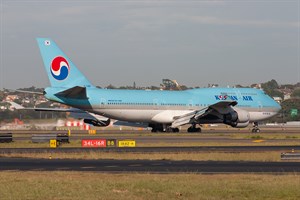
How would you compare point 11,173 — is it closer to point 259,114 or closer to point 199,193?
point 199,193

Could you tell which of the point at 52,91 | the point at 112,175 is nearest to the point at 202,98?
the point at 52,91

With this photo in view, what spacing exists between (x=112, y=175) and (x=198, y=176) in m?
3.82

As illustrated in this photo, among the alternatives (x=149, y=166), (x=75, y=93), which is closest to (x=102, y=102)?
(x=75, y=93)

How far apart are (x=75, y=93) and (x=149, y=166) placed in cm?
4785

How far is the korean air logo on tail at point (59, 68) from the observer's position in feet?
287

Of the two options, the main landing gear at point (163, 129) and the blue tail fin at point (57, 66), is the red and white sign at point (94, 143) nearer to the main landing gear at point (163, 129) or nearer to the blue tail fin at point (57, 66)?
the blue tail fin at point (57, 66)

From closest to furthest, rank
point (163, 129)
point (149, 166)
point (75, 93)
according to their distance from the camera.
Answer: point (149, 166), point (75, 93), point (163, 129)

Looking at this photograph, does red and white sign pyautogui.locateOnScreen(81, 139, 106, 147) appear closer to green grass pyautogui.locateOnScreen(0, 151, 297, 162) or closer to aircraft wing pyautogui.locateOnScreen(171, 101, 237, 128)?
green grass pyautogui.locateOnScreen(0, 151, 297, 162)

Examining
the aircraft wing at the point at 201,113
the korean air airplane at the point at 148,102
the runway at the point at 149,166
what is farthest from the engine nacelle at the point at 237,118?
the runway at the point at 149,166

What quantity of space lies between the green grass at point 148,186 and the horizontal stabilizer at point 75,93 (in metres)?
51.2

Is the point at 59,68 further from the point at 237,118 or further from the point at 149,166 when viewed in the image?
the point at 149,166

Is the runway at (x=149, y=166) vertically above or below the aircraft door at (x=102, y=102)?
below

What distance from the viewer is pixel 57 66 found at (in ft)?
288

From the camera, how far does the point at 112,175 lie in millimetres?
32031
